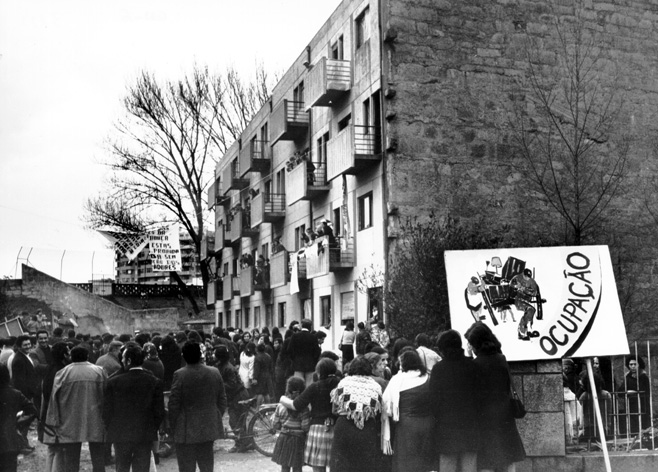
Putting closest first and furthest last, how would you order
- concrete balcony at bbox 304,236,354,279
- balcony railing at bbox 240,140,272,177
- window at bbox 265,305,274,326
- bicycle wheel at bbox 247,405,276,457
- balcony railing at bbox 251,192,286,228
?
bicycle wheel at bbox 247,405,276,457 → concrete balcony at bbox 304,236,354,279 → balcony railing at bbox 251,192,286,228 → window at bbox 265,305,274,326 → balcony railing at bbox 240,140,272,177

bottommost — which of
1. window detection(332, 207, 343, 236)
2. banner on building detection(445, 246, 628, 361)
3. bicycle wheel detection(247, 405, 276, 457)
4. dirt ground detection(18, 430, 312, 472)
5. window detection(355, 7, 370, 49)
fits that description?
dirt ground detection(18, 430, 312, 472)

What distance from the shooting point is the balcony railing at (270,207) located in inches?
1448

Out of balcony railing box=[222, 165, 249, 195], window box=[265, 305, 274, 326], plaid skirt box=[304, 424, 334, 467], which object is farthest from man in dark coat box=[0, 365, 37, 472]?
balcony railing box=[222, 165, 249, 195]

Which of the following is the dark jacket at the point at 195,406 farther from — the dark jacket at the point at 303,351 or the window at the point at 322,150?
the window at the point at 322,150

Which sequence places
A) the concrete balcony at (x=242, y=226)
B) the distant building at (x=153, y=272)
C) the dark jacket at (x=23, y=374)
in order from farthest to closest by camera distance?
the distant building at (x=153, y=272) → the concrete balcony at (x=242, y=226) → the dark jacket at (x=23, y=374)

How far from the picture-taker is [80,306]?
47.0 metres

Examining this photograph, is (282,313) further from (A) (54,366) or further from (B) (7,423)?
(B) (7,423)

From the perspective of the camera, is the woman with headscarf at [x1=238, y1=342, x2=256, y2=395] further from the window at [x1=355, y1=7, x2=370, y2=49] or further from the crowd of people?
the window at [x1=355, y1=7, x2=370, y2=49]

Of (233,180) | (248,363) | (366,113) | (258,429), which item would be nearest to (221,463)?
(258,429)

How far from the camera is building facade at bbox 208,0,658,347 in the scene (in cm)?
2452

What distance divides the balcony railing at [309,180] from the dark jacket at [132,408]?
2009 cm

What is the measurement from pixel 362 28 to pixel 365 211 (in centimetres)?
519

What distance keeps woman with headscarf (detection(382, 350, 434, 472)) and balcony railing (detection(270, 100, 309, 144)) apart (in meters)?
24.0

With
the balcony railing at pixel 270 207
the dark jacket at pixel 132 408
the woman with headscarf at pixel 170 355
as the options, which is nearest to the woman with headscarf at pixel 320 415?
the dark jacket at pixel 132 408
